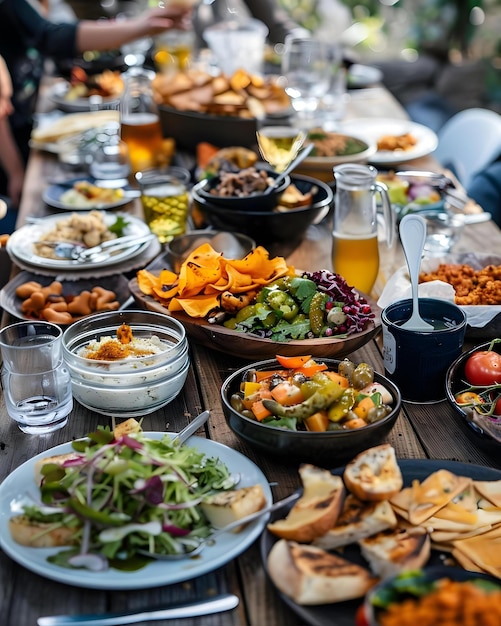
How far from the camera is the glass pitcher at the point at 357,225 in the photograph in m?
2.15

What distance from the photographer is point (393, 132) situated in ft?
12.2

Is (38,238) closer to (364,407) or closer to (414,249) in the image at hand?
(414,249)

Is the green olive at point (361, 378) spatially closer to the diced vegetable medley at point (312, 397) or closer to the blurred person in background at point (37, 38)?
the diced vegetable medley at point (312, 397)

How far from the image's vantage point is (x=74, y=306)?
2061mm

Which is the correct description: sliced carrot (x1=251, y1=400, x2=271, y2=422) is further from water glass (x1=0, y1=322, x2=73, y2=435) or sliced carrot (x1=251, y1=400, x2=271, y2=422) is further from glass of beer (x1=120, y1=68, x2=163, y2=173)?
glass of beer (x1=120, y1=68, x2=163, y2=173)

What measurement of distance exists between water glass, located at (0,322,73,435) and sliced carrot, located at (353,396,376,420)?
608 millimetres

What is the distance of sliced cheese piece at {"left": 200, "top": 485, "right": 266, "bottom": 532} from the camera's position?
1.25 meters

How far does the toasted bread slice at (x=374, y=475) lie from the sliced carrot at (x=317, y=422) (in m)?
0.10

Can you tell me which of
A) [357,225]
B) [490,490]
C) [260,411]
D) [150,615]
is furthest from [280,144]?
[150,615]

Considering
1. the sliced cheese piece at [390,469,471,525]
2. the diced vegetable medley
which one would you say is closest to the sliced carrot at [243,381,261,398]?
the diced vegetable medley

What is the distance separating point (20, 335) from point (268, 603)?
0.82m

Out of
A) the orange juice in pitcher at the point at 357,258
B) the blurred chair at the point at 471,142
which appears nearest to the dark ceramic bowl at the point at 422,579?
the orange juice in pitcher at the point at 357,258

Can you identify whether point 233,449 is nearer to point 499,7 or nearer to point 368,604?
point 368,604

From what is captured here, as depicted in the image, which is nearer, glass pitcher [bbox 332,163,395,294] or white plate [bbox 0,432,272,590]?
white plate [bbox 0,432,272,590]
